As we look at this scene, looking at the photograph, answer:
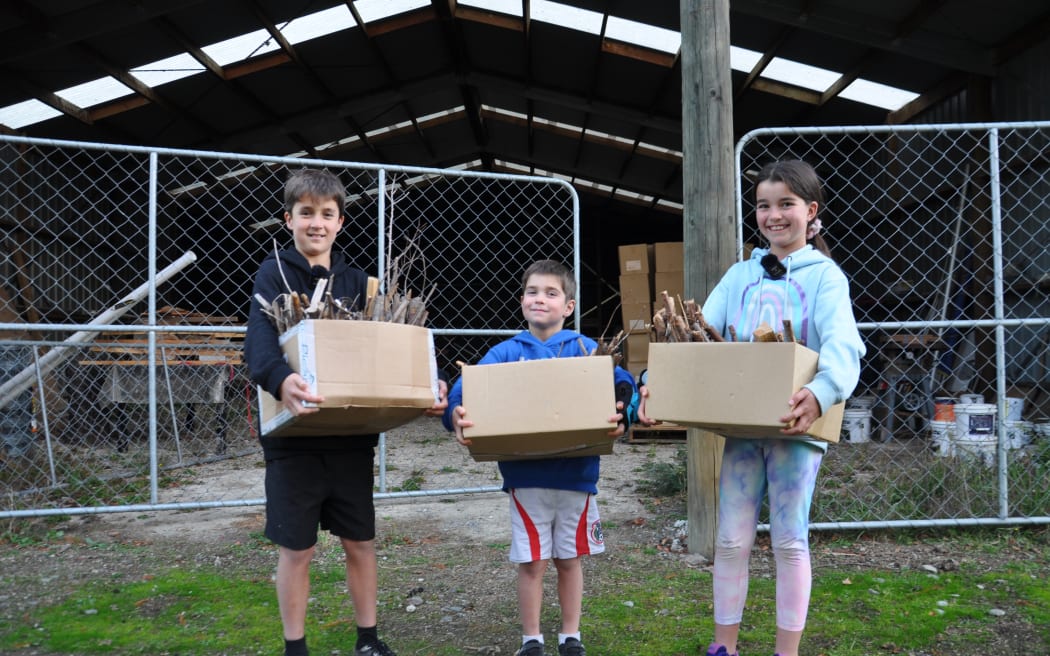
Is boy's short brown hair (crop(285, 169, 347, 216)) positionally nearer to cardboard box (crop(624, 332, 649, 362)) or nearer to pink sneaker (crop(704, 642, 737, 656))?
pink sneaker (crop(704, 642, 737, 656))

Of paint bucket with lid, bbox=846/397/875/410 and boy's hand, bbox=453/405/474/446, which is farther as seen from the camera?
paint bucket with lid, bbox=846/397/875/410

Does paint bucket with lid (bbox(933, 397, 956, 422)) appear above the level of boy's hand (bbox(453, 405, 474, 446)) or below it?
below

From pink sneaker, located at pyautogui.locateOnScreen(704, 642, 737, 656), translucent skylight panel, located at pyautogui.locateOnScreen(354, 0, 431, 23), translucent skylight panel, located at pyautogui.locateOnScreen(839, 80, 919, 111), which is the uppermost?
translucent skylight panel, located at pyautogui.locateOnScreen(354, 0, 431, 23)

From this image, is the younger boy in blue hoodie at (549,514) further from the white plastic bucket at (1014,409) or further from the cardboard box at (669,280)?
the cardboard box at (669,280)

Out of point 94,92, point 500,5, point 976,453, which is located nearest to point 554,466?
point 976,453

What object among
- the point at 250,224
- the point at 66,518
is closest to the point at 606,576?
the point at 66,518

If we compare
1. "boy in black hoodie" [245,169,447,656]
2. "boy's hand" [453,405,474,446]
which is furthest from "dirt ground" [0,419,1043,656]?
"boy's hand" [453,405,474,446]

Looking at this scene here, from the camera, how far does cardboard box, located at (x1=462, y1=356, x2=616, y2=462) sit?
2035 millimetres

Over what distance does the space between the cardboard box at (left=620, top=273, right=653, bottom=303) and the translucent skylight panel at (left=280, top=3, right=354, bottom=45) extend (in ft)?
14.2

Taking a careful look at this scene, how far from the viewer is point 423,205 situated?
16.7 meters

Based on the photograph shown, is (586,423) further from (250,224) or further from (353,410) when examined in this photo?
(250,224)

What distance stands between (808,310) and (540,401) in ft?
2.50

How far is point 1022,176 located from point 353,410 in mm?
→ 7514

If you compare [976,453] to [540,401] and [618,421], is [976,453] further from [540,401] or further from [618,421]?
[540,401]
